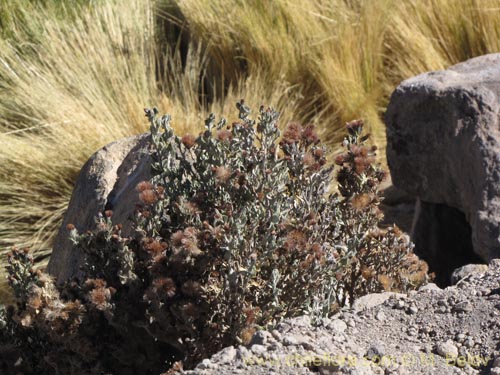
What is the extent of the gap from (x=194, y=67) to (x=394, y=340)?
3438 millimetres

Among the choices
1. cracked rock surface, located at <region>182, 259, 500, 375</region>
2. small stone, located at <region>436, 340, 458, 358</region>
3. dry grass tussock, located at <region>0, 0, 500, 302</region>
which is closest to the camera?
cracked rock surface, located at <region>182, 259, 500, 375</region>

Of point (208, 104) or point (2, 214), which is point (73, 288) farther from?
point (208, 104)

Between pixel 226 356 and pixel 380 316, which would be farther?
pixel 380 316

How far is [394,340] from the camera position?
8.41 feet

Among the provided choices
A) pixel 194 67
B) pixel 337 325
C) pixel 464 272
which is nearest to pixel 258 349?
pixel 337 325

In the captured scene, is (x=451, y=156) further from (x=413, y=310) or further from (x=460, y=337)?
(x=460, y=337)

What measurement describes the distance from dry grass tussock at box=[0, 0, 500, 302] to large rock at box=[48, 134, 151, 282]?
39.3 inches

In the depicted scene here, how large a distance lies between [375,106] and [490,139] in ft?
6.30

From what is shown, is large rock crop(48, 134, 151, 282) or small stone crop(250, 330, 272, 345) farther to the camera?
large rock crop(48, 134, 151, 282)

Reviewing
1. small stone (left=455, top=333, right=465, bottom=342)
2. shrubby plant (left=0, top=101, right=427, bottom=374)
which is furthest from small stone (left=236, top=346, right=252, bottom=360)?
small stone (left=455, top=333, right=465, bottom=342)

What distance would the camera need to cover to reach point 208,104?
5492 millimetres

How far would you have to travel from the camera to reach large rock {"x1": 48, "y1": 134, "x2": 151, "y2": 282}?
3666 mm

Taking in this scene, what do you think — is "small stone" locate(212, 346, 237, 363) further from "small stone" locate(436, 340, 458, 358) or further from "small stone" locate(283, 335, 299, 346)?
"small stone" locate(436, 340, 458, 358)

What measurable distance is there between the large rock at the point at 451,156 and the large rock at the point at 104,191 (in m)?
1.07
